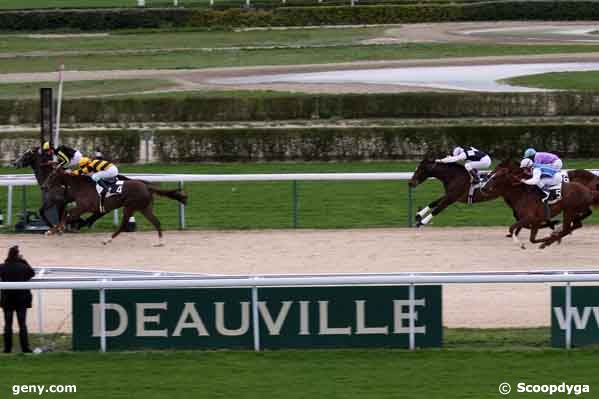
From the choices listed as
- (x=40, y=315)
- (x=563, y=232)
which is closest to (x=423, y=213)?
(x=563, y=232)

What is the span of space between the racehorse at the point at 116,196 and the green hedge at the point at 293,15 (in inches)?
953

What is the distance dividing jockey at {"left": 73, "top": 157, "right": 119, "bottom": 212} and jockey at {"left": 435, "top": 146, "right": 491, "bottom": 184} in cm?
378

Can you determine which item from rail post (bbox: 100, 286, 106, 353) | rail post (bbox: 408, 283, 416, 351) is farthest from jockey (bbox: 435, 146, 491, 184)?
rail post (bbox: 100, 286, 106, 353)

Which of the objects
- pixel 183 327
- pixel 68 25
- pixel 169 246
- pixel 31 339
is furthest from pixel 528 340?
pixel 68 25

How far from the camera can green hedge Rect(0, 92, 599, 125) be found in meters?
23.1

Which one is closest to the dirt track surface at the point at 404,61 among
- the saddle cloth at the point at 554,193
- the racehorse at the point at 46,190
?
the racehorse at the point at 46,190

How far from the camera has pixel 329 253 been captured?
14.0 meters

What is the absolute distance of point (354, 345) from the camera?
9414 millimetres

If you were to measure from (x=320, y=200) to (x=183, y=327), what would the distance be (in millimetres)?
8152

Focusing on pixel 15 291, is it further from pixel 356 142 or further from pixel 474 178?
pixel 356 142

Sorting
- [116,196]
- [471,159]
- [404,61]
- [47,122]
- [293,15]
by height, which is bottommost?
[116,196]

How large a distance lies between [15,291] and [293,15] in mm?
30216

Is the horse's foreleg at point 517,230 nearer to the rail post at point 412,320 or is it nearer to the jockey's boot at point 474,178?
→ the jockey's boot at point 474,178

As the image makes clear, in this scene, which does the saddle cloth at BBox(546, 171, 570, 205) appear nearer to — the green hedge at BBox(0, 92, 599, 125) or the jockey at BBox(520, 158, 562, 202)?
the jockey at BBox(520, 158, 562, 202)
